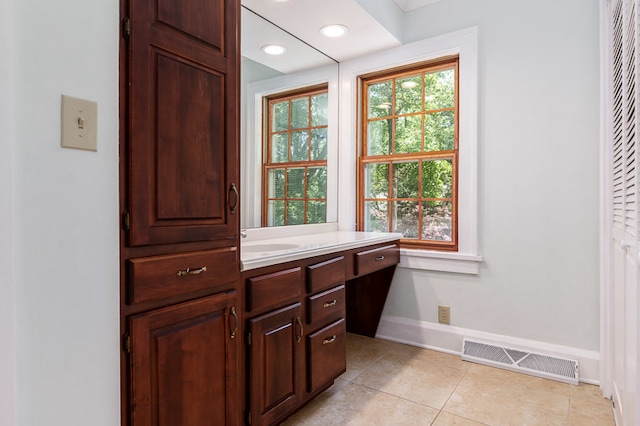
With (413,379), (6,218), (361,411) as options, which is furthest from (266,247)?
(6,218)

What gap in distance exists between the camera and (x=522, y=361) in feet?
7.58

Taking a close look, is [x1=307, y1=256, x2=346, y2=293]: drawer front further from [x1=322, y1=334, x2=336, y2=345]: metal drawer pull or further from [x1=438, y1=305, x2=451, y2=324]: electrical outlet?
[x1=438, y1=305, x2=451, y2=324]: electrical outlet

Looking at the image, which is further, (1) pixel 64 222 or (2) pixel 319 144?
(2) pixel 319 144

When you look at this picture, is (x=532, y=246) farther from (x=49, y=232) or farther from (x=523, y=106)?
(x=49, y=232)

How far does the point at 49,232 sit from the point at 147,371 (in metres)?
0.49

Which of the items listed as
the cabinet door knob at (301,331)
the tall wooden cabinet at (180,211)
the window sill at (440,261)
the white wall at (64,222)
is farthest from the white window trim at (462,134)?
the white wall at (64,222)

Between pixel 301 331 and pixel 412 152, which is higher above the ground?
pixel 412 152

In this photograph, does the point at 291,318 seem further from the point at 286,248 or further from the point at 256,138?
the point at 256,138

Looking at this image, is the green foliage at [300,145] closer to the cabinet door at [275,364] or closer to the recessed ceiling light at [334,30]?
the recessed ceiling light at [334,30]

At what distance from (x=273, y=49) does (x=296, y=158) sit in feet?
2.42

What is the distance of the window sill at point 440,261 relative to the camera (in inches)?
99.9

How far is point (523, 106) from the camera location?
92.7 inches

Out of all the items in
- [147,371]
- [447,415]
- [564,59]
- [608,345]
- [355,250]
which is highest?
[564,59]

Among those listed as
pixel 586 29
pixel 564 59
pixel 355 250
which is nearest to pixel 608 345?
pixel 355 250
